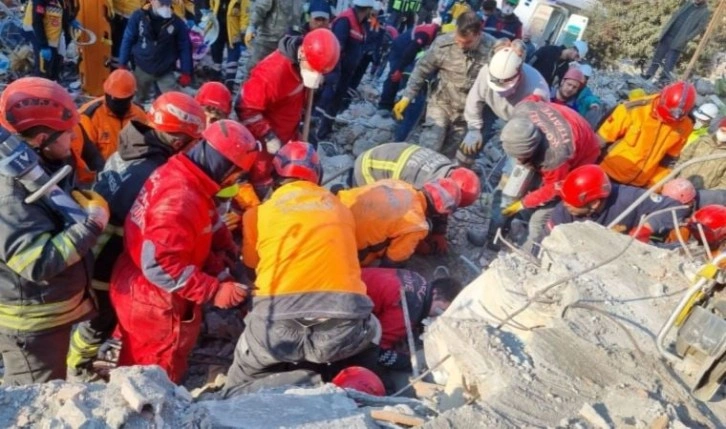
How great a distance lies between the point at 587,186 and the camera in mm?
4238

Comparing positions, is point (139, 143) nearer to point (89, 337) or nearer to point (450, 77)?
point (89, 337)

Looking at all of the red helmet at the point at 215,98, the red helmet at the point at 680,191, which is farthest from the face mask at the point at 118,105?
the red helmet at the point at 680,191

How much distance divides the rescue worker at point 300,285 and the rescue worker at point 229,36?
4.97 m

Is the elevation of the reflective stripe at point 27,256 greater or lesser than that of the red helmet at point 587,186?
lesser

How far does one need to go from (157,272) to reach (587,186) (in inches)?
116

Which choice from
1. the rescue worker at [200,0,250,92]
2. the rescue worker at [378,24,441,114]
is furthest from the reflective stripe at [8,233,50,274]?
the rescue worker at [200,0,250,92]

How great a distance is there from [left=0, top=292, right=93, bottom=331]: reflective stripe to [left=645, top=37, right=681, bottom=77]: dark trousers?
12.2 meters

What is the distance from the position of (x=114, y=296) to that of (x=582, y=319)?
95.0 inches

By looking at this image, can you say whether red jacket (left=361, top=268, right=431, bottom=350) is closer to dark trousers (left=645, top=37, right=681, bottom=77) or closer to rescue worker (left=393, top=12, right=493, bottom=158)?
rescue worker (left=393, top=12, right=493, bottom=158)

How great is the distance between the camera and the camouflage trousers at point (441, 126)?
6078 millimetres

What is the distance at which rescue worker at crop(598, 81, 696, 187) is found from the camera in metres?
4.89

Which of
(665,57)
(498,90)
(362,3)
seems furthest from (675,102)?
(665,57)

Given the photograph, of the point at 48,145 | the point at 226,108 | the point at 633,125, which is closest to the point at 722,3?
the point at 633,125

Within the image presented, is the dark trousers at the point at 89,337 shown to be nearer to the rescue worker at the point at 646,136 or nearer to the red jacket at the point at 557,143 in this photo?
the red jacket at the point at 557,143
